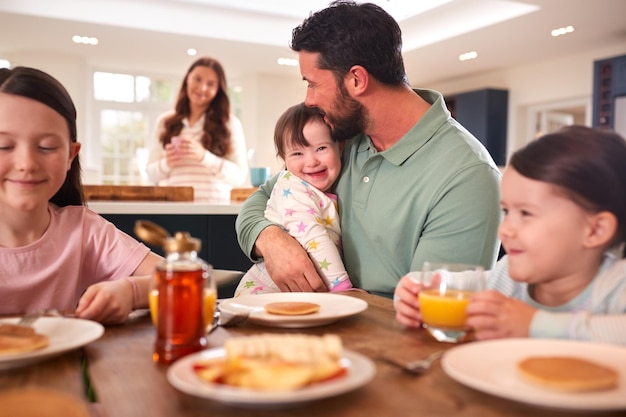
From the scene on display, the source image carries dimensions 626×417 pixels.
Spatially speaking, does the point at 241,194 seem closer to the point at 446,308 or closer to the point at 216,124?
the point at 216,124

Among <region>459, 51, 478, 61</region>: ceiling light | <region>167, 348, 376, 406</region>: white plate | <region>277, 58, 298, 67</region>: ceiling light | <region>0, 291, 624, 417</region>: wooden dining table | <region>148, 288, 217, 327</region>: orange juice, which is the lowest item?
<region>0, 291, 624, 417</region>: wooden dining table

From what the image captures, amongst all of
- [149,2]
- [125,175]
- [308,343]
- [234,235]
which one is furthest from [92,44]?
[308,343]

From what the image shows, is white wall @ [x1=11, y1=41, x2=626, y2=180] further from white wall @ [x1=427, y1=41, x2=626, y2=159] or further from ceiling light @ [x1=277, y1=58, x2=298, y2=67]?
ceiling light @ [x1=277, y1=58, x2=298, y2=67]

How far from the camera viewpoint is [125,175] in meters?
10.0

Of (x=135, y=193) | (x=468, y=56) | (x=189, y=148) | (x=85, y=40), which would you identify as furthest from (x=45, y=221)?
(x=468, y=56)

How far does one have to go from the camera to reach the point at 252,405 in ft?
2.13

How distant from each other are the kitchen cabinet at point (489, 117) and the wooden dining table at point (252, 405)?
870 centimetres

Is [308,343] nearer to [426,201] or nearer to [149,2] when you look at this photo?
[426,201]

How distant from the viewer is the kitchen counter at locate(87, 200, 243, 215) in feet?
8.66

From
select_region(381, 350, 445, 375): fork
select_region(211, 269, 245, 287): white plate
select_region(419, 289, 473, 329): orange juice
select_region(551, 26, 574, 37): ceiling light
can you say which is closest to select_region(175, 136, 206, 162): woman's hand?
select_region(211, 269, 245, 287): white plate

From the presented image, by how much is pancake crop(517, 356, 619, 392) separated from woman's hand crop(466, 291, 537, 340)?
0.19 metres

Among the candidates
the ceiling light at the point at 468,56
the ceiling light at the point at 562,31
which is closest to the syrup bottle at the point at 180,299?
the ceiling light at the point at 562,31

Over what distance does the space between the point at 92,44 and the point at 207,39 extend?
1650 mm

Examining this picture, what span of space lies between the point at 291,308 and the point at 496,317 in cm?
36
